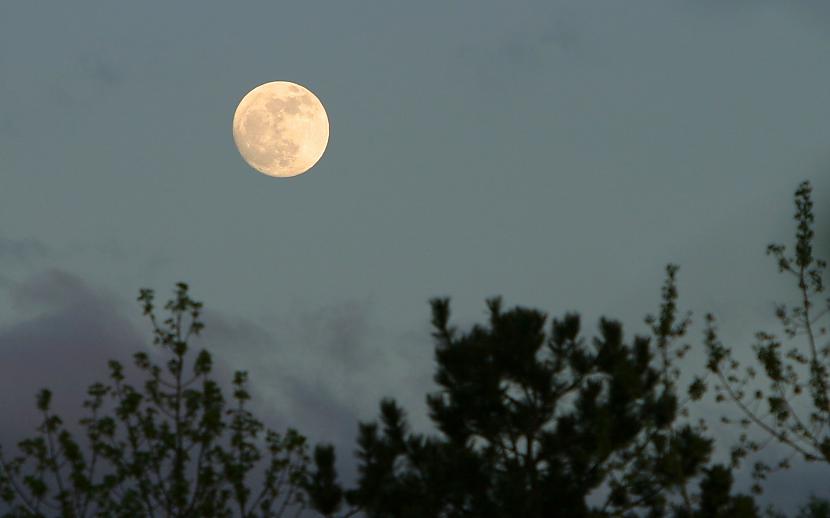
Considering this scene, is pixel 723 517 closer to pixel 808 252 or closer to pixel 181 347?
pixel 808 252

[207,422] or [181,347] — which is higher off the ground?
[181,347]

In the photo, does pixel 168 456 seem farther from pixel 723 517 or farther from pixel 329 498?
pixel 723 517

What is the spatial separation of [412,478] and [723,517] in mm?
5839

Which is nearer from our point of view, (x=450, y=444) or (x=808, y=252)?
(x=808, y=252)

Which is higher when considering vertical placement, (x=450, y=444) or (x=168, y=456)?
(x=450, y=444)

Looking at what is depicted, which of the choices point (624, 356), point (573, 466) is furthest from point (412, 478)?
point (624, 356)

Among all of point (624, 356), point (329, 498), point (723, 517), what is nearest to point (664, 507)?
point (723, 517)

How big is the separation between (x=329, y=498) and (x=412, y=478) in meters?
2.07

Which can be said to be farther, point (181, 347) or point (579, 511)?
point (579, 511)

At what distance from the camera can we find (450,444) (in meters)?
22.4

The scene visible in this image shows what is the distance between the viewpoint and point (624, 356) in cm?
2230

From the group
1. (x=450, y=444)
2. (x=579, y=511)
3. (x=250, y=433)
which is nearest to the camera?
(x=250, y=433)

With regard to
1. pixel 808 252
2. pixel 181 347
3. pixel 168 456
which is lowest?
pixel 168 456

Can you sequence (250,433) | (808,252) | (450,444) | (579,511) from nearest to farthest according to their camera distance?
1. (808,252)
2. (250,433)
3. (579,511)
4. (450,444)
